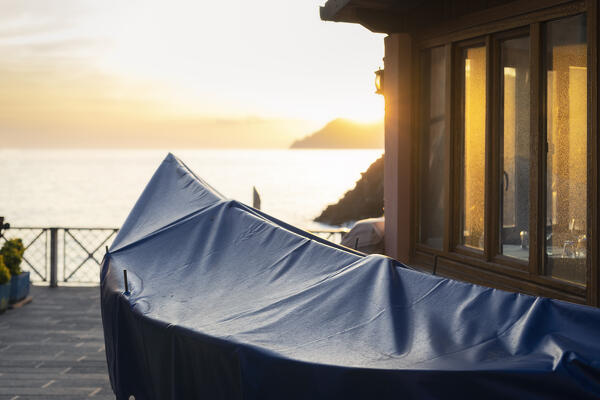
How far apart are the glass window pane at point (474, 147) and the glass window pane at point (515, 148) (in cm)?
30

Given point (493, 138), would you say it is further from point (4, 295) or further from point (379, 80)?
point (4, 295)

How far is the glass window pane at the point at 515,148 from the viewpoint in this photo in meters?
4.52

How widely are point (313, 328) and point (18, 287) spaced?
25.1 ft

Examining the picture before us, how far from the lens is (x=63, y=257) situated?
1254 centimetres

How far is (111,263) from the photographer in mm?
3492

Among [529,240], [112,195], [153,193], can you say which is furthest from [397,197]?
[112,195]

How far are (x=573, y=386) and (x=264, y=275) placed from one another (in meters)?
1.57

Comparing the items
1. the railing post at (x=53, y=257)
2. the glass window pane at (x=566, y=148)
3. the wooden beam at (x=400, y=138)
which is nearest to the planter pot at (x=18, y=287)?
the railing post at (x=53, y=257)

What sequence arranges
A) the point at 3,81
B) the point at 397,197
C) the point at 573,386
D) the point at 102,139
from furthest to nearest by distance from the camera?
1. the point at 102,139
2. the point at 3,81
3. the point at 397,197
4. the point at 573,386

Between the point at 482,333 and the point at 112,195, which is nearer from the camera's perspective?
the point at 482,333

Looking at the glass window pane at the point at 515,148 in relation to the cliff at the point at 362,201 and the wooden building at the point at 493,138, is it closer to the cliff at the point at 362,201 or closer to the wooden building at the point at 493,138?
the wooden building at the point at 493,138

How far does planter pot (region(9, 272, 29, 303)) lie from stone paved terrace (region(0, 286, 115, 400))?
0.19 meters

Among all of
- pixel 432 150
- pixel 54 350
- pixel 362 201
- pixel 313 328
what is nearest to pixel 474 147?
pixel 432 150

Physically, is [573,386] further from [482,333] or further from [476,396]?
[482,333]
